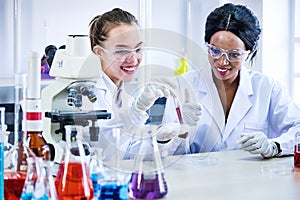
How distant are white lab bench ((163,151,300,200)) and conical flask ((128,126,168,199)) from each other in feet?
0.16

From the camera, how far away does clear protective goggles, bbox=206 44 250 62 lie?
2.39m

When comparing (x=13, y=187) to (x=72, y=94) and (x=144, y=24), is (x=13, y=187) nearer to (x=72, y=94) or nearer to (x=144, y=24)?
(x=72, y=94)

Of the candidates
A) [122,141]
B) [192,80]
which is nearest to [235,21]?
[192,80]

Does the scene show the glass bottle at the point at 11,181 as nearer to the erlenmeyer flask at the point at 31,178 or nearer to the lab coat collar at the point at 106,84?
the erlenmeyer flask at the point at 31,178

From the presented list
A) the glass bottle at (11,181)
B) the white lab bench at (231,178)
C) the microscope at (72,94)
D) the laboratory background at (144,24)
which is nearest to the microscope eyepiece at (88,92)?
the microscope at (72,94)

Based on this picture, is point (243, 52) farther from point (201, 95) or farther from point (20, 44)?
point (20, 44)

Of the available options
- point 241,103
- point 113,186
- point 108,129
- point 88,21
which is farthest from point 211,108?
point 88,21

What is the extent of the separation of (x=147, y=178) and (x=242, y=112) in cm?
130

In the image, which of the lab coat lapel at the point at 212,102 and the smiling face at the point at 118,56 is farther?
the lab coat lapel at the point at 212,102

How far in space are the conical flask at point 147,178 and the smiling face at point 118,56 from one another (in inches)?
30.6

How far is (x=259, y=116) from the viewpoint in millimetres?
2535

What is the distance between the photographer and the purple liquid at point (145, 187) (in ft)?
4.30

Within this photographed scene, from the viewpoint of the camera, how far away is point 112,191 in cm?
121

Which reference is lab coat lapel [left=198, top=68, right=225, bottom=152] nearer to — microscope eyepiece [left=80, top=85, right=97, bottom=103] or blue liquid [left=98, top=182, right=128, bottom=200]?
microscope eyepiece [left=80, top=85, right=97, bottom=103]
